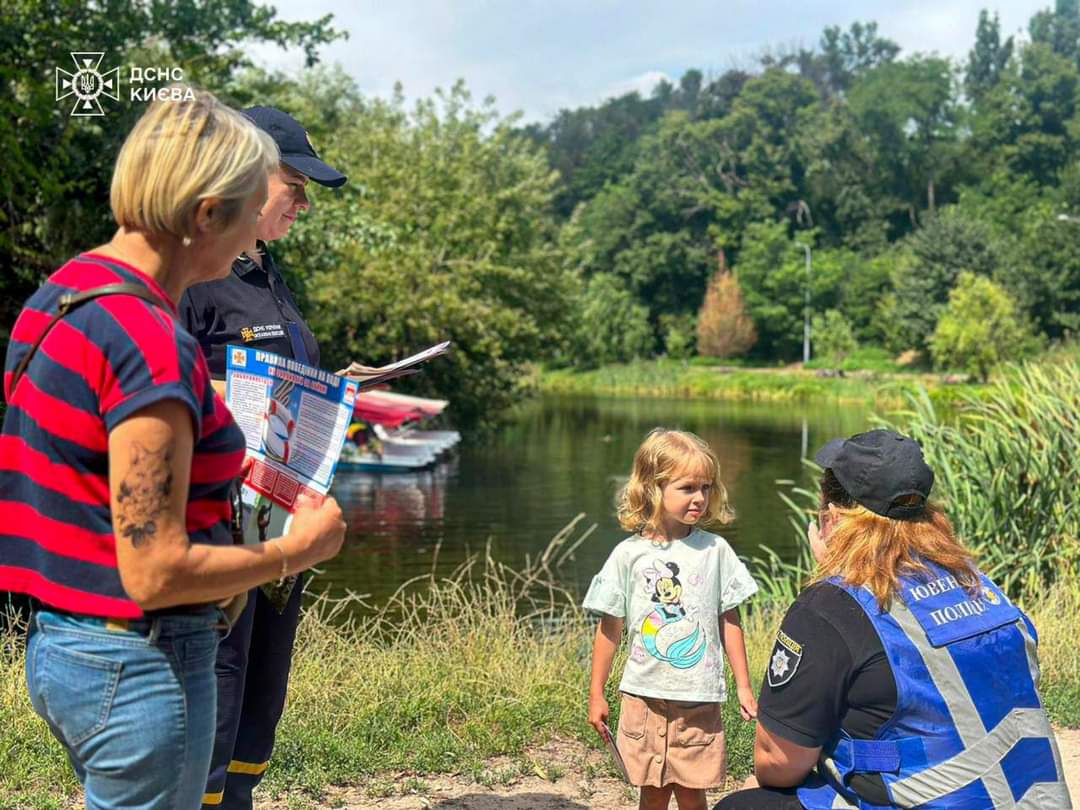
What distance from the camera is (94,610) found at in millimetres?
1805

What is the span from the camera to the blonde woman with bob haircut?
175 centimetres

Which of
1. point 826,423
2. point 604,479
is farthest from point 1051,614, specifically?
point 826,423

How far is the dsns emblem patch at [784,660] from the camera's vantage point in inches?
94.2

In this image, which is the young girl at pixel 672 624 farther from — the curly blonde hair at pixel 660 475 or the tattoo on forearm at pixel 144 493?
the tattoo on forearm at pixel 144 493

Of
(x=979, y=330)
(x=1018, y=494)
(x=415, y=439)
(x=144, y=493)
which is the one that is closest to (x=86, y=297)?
(x=144, y=493)

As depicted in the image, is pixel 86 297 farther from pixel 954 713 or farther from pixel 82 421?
pixel 954 713

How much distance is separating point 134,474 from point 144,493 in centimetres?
3

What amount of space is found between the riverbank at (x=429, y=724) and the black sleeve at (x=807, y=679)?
182 cm

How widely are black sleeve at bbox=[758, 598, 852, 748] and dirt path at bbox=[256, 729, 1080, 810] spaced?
180 centimetres

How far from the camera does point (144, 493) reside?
1.74m

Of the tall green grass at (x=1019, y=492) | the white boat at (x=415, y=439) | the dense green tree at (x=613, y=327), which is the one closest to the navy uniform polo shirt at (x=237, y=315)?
the tall green grass at (x=1019, y=492)

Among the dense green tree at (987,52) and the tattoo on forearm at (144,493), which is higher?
the dense green tree at (987,52)

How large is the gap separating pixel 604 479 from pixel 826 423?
52.4 ft

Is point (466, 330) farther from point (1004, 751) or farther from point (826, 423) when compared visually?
point (1004, 751)
